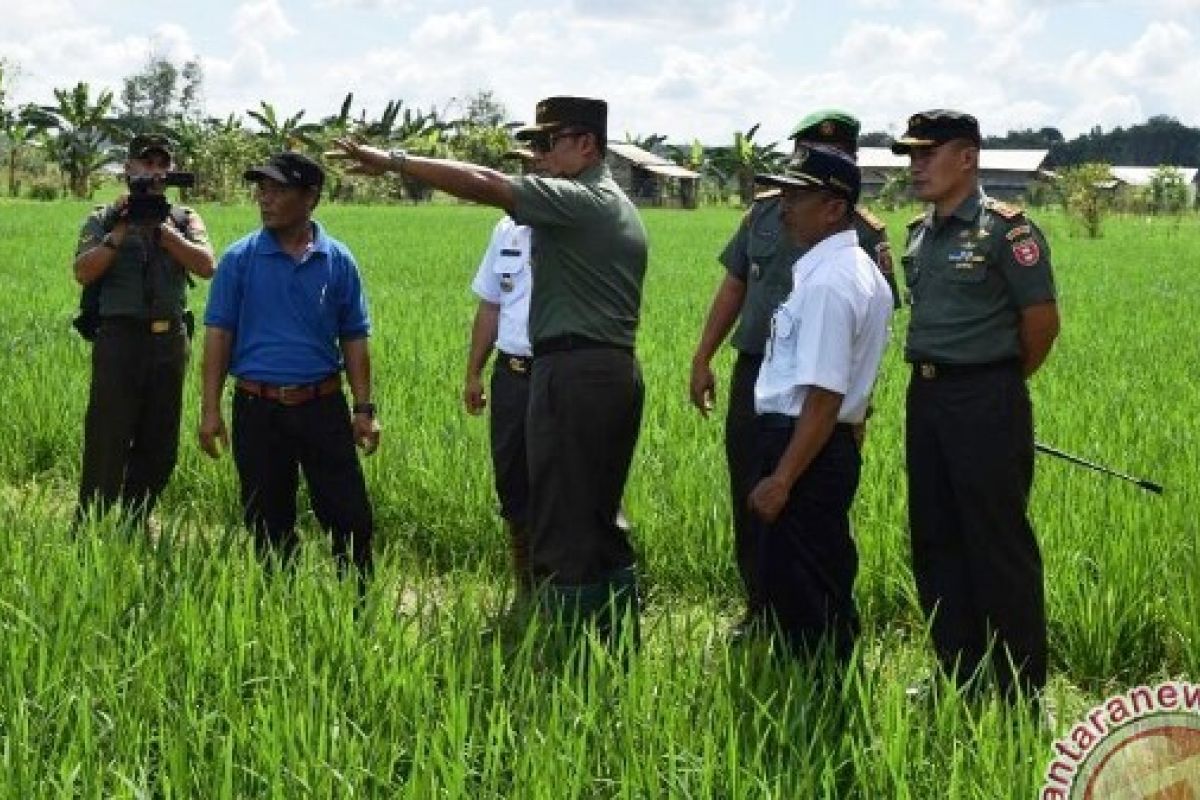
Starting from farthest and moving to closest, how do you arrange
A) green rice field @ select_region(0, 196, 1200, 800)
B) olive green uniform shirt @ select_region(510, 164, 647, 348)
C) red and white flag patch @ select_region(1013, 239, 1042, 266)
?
olive green uniform shirt @ select_region(510, 164, 647, 348) → red and white flag patch @ select_region(1013, 239, 1042, 266) → green rice field @ select_region(0, 196, 1200, 800)

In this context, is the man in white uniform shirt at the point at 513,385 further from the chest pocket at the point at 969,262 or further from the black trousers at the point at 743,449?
the chest pocket at the point at 969,262

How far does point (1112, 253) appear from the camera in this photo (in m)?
23.8

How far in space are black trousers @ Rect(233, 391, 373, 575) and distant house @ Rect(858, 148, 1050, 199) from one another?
63324mm

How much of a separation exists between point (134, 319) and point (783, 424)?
2653 millimetres

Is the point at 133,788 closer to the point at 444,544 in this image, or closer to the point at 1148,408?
the point at 444,544

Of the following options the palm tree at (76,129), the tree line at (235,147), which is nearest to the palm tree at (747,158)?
the tree line at (235,147)

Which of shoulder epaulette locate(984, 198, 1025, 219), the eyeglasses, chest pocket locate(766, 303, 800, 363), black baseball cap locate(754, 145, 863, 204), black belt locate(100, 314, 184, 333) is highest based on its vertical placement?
the eyeglasses

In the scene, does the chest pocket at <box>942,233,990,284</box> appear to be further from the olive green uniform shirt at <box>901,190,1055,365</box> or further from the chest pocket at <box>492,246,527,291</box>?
the chest pocket at <box>492,246,527,291</box>

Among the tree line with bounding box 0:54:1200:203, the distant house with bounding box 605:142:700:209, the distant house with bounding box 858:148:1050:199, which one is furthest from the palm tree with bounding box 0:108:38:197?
the distant house with bounding box 858:148:1050:199

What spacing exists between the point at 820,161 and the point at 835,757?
1.46m

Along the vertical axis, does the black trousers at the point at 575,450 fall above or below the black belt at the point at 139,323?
below

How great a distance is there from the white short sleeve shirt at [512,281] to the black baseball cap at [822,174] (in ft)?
4.56

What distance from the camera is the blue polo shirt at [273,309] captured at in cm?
407

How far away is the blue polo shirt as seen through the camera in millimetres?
4066
